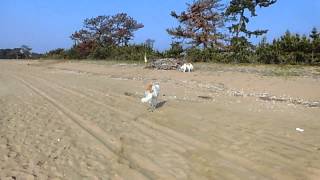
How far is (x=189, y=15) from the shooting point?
35.2 metres

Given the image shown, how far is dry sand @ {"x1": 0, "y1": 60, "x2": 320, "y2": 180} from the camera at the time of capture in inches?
→ 294

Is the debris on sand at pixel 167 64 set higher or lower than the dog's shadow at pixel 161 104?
higher

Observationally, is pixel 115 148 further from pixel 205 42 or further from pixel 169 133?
pixel 205 42

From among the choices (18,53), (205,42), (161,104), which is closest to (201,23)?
(205,42)

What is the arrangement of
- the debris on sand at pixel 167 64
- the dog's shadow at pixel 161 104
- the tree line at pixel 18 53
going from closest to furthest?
the dog's shadow at pixel 161 104 < the debris on sand at pixel 167 64 < the tree line at pixel 18 53

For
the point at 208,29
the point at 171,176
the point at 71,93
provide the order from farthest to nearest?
the point at 208,29 → the point at 71,93 → the point at 171,176

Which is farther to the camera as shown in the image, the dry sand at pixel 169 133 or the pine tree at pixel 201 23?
the pine tree at pixel 201 23

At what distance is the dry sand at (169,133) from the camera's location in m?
Result: 7.47

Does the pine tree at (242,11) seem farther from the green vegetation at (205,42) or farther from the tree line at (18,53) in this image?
the tree line at (18,53)

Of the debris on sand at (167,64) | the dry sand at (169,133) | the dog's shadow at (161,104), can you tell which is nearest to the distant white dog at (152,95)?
the dry sand at (169,133)

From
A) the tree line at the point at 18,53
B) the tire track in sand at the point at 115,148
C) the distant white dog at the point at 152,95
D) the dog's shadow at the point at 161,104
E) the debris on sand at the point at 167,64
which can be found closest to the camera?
the tire track in sand at the point at 115,148

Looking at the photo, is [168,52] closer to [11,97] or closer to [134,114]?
[11,97]

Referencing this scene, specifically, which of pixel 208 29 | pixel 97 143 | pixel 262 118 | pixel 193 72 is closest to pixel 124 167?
pixel 97 143

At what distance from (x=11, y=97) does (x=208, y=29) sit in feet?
66.1
